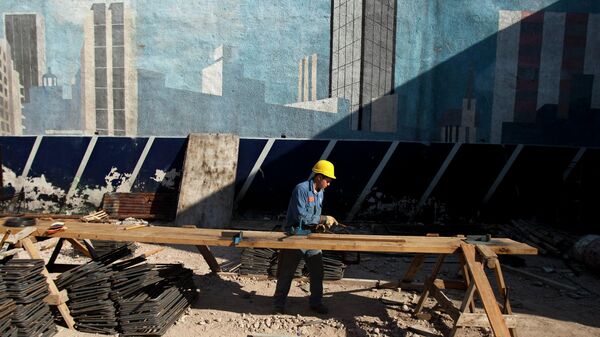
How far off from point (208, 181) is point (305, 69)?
174 inches

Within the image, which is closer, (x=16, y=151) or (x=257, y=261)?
(x=257, y=261)

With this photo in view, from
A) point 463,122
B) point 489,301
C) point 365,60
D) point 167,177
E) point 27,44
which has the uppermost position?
point 27,44

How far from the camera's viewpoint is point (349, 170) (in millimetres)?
9125

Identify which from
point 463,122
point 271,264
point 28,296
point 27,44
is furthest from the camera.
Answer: point 463,122

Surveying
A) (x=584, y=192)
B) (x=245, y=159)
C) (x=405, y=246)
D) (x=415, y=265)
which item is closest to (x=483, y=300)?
(x=405, y=246)

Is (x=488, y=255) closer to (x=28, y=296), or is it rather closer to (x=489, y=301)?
(x=489, y=301)

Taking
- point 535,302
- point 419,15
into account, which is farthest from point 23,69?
point 535,302

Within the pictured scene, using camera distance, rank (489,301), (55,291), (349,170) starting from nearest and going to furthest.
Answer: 1. (489,301)
2. (55,291)
3. (349,170)

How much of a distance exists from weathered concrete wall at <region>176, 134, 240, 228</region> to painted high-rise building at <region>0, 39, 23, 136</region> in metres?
5.69

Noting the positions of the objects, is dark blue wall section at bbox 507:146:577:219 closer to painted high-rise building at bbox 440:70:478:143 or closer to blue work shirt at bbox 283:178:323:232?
painted high-rise building at bbox 440:70:478:143

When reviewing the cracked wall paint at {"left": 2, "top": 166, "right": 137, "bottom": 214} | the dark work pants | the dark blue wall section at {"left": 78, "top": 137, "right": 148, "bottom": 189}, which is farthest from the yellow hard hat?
the cracked wall paint at {"left": 2, "top": 166, "right": 137, "bottom": 214}

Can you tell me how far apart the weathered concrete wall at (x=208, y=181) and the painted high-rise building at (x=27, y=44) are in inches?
216

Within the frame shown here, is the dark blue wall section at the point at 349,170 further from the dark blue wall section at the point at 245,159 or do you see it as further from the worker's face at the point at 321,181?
the worker's face at the point at 321,181

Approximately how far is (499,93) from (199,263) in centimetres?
1015
